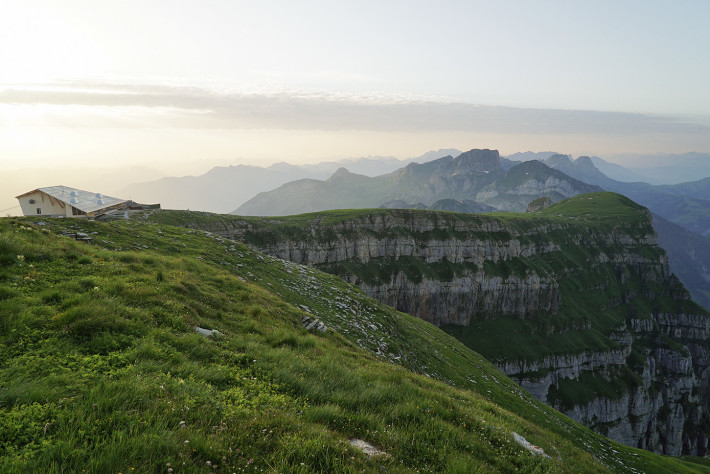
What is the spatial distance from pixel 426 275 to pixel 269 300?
10513 centimetres

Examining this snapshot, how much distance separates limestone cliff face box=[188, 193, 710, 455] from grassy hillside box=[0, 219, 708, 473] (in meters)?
69.2

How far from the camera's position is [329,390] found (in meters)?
9.27

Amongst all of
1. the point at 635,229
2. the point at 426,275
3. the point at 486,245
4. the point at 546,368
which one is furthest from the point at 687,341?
the point at 426,275

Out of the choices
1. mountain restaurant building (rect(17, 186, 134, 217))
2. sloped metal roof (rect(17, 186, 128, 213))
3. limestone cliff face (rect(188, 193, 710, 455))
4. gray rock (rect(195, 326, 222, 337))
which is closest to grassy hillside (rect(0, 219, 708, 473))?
gray rock (rect(195, 326, 222, 337))

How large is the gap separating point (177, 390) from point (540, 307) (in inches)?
6302

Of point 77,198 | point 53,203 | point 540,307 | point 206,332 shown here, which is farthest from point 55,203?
point 540,307

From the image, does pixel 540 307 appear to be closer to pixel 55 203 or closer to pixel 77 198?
pixel 77 198

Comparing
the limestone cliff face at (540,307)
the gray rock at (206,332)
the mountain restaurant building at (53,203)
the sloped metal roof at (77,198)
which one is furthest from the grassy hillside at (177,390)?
the limestone cliff face at (540,307)

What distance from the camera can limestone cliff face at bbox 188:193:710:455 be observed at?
109m

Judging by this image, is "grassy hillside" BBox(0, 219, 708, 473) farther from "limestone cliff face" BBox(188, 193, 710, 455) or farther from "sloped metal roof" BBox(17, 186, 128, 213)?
"limestone cliff face" BBox(188, 193, 710, 455)

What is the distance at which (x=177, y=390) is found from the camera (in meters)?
7.19

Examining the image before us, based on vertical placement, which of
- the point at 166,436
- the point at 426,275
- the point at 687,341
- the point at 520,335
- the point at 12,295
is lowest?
the point at 687,341

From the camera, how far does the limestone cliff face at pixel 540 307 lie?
10900cm

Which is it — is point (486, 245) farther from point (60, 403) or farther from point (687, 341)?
point (60, 403)
